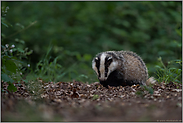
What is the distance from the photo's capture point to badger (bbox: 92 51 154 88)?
4.95 m

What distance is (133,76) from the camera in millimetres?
5379

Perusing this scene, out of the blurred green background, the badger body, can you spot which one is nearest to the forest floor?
the badger body

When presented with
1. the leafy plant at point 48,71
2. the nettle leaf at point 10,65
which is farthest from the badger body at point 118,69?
the nettle leaf at point 10,65

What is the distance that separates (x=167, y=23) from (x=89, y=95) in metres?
7.19

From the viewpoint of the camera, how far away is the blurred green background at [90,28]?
1041cm

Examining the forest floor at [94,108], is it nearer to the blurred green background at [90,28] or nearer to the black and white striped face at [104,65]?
the black and white striped face at [104,65]

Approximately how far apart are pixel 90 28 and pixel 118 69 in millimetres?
6157

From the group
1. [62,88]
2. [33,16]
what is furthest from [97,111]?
[33,16]

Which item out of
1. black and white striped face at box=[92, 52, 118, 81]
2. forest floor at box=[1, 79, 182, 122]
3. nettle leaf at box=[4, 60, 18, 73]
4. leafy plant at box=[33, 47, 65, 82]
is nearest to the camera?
forest floor at box=[1, 79, 182, 122]

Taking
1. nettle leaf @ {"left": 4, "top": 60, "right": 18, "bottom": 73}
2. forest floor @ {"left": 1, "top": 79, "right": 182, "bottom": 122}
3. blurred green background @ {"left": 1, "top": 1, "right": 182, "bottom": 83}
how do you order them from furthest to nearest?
blurred green background @ {"left": 1, "top": 1, "right": 182, "bottom": 83} < nettle leaf @ {"left": 4, "top": 60, "right": 18, "bottom": 73} < forest floor @ {"left": 1, "top": 79, "right": 182, "bottom": 122}

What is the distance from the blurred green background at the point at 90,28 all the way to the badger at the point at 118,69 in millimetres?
4456

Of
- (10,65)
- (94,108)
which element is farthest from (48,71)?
(94,108)

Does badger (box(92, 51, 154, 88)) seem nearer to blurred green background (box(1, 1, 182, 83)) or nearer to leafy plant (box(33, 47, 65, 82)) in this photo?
leafy plant (box(33, 47, 65, 82))

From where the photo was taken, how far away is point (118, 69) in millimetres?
5293
